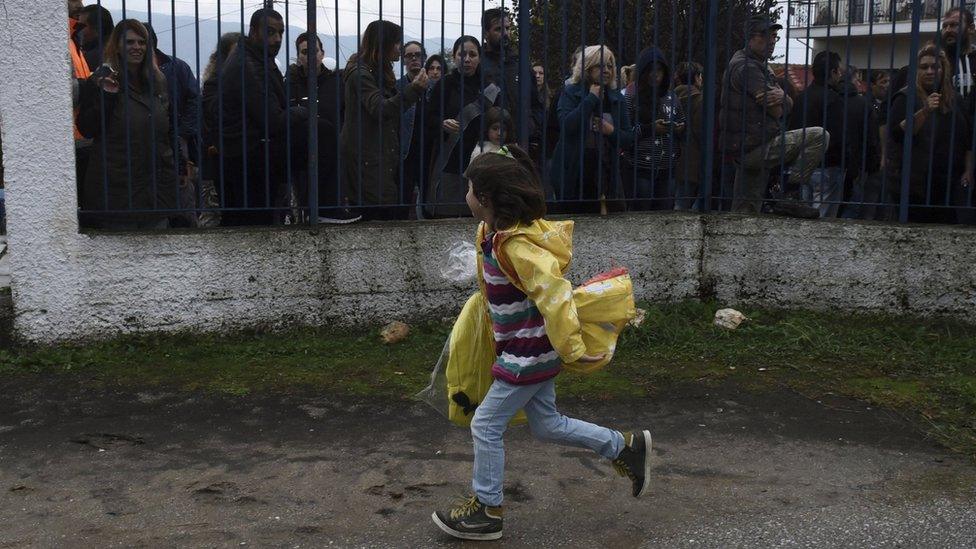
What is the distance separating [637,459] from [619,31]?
12.3 ft

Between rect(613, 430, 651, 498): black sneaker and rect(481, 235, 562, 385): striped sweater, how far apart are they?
51 centimetres

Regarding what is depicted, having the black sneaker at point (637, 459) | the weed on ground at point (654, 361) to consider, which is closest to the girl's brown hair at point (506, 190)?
the black sneaker at point (637, 459)

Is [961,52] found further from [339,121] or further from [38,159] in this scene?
[38,159]

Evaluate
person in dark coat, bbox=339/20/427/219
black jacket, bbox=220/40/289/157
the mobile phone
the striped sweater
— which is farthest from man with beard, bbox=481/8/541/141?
the striped sweater

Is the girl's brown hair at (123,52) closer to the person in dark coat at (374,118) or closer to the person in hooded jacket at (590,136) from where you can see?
the person in dark coat at (374,118)

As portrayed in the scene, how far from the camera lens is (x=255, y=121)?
6.95 meters

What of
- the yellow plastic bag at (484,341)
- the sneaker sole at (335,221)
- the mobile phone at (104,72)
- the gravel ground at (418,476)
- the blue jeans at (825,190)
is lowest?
the gravel ground at (418,476)

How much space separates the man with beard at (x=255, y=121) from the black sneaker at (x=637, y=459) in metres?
3.27

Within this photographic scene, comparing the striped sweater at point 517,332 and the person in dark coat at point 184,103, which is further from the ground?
the person in dark coat at point 184,103

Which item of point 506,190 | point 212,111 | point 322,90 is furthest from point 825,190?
point 506,190

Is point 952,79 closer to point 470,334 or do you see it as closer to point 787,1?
point 787,1

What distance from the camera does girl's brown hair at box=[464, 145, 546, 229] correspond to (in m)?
4.06

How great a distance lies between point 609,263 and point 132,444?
3434mm

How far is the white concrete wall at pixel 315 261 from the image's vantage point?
6.36m
